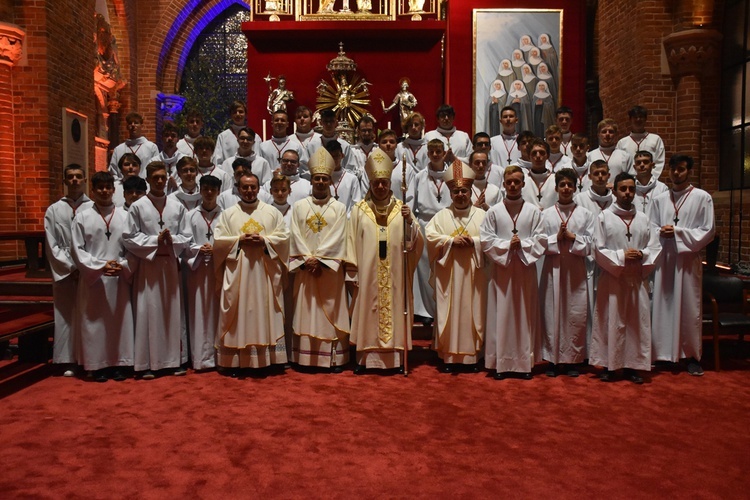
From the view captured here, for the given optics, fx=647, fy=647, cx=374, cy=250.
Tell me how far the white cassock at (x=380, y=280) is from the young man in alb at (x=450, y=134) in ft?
7.39

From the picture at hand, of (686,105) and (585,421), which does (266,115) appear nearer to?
(686,105)

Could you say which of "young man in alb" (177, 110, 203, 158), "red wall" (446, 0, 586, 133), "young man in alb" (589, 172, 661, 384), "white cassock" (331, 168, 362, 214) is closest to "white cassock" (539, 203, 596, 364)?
"young man in alb" (589, 172, 661, 384)

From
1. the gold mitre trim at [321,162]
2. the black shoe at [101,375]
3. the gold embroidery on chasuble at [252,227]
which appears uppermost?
the gold mitre trim at [321,162]

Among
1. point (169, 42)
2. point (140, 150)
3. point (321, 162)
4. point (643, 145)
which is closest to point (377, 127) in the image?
point (140, 150)

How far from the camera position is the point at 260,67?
38.3 feet

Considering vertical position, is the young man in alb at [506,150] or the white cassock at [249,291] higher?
the young man in alb at [506,150]

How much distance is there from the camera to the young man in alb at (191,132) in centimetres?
842

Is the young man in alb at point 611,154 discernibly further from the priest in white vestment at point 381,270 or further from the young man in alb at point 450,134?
the priest in white vestment at point 381,270

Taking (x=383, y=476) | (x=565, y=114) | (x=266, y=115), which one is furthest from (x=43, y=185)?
(x=383, y=476)

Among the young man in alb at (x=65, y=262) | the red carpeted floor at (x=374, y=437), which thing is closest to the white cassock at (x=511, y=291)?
the red carpeted floor at (x=374, y=437)

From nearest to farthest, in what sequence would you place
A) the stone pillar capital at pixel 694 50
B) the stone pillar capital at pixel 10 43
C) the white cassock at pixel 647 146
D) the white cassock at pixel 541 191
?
1. the white cassock at pixel 541 191
2. the white cassock at pixel 647 146
3. the stone pillar capital at pixel 10 43
4. the stone pillar capital at pixel 694 50

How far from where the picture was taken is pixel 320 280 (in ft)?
20.4

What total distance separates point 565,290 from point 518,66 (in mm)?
6637

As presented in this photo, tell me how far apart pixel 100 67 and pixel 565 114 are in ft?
35.1
